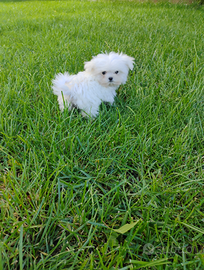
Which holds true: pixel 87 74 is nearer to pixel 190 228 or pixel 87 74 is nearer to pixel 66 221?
→ pixel 66 221

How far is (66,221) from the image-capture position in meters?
0.93

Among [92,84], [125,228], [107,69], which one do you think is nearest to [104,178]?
[125,228]

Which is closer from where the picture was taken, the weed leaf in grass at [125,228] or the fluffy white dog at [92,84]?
the weed leaf in grass at [125,228]

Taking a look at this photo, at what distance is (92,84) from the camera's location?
5.30 feet

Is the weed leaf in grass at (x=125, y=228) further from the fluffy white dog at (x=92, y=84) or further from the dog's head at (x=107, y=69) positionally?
the dog's head at (x=107, y=69)

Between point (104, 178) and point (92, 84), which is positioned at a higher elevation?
point (92, 84)

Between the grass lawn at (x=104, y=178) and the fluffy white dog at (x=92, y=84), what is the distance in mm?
128

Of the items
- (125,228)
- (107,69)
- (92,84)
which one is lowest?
(125,228)

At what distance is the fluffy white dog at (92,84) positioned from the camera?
5.17 ft

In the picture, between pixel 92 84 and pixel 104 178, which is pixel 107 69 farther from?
pixel 104 178

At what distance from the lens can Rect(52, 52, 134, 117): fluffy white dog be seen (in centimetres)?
158

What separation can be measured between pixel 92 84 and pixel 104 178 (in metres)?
0.83

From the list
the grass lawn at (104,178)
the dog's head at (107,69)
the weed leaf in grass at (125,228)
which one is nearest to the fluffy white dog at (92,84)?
the dog's head at (107,69)

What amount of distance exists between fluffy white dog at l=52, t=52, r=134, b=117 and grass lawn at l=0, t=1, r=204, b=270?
128mm
